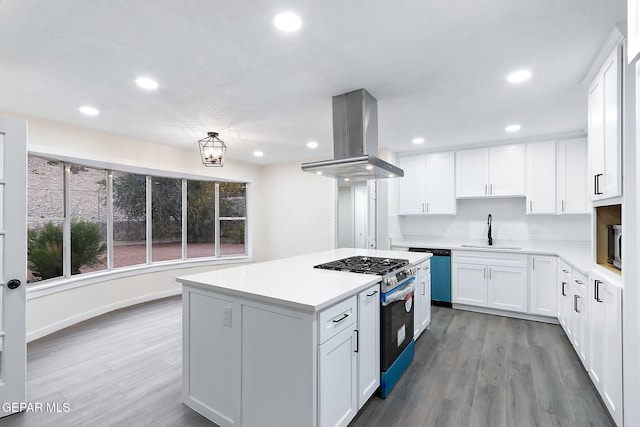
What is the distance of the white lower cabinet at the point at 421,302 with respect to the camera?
315 centimetres

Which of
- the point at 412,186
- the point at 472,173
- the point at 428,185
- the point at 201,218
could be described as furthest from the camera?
the point at 201,218

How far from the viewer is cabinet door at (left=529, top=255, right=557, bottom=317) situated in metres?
3.74

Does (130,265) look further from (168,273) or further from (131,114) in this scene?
(131,114)

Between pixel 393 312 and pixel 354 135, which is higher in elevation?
pixel 354 135

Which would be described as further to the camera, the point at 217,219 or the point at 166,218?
the point at 217,219

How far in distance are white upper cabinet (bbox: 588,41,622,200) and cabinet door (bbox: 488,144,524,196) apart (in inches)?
80.3

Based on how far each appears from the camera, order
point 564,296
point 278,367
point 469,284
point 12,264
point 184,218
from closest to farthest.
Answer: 1. point 278,367
2. point 12,264
3. point 564,296
4. point 469,284
5. point 184,218

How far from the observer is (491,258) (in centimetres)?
410

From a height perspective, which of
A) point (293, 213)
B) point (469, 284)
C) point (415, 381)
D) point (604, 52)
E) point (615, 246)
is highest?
point (604, 52)

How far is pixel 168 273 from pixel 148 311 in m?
0.84

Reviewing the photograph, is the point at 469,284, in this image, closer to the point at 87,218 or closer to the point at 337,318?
the point at 337,318

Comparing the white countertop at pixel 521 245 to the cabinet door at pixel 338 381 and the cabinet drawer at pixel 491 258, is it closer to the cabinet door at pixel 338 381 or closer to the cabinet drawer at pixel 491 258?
the cabinet drawer at pixel 491 258

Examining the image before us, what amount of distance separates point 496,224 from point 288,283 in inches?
156

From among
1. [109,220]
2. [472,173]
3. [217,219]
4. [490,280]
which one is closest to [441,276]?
[490,280]
